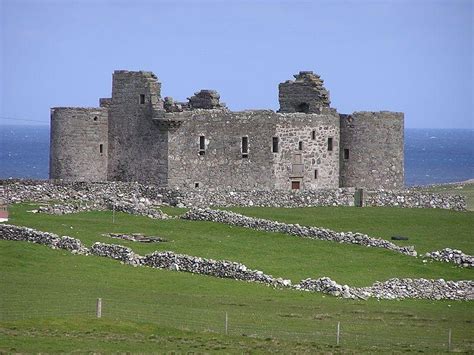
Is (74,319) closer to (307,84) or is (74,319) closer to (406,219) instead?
(406,219)

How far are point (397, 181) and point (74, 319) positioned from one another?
42.0 meters

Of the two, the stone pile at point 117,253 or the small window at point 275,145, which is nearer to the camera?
the stone pile at point 117,253

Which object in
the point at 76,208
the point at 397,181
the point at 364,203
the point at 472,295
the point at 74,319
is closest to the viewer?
the point at 74,319

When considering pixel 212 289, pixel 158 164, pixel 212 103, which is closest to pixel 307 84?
pixel 212 103

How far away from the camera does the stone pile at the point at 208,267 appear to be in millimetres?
55000

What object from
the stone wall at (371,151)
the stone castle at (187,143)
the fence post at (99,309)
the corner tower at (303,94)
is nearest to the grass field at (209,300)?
the fence post at (99,309)

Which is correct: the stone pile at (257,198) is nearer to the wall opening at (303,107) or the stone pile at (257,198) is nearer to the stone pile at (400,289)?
the wall opening at (303,107)

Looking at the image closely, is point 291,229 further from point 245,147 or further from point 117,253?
point 245,147

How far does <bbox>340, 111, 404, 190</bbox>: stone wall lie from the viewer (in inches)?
3314

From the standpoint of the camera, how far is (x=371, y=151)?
277 feet

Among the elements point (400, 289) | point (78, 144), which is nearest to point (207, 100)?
point (78, 144)

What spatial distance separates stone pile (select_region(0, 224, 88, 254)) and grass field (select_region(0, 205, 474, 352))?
76cm

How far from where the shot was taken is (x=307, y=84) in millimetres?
85438

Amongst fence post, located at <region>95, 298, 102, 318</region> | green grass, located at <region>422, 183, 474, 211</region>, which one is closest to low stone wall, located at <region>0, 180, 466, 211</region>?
green grass, located at <region>422, 183, 474, 211</region>
